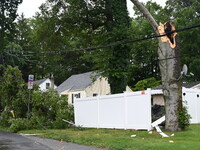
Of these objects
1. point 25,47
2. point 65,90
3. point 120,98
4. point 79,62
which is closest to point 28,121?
point 120,98

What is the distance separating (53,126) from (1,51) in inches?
410

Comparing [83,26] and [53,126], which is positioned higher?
[83,26]

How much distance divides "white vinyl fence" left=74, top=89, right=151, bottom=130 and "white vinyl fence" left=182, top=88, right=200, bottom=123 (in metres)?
5.37

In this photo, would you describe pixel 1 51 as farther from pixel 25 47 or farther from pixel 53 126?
pixel 25 47

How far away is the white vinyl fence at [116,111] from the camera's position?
14055mm

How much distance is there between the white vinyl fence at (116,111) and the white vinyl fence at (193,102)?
5.37 meters

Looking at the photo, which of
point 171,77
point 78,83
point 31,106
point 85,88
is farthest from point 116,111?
point 78,83

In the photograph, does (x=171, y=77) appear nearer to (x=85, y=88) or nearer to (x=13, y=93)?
(x=13, y=93)

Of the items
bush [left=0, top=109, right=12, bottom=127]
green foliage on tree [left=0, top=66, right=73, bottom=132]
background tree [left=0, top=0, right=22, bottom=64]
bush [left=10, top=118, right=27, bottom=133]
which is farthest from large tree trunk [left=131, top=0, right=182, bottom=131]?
background tree [left=0, top=0, right=22, bottom=64]

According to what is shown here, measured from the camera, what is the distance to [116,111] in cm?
1562

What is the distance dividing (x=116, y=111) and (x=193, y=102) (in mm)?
6418

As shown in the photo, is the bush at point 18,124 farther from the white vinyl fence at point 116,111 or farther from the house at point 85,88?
the house at point 85,88

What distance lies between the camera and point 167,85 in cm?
1341

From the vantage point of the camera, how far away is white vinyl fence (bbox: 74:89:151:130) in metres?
14.1
